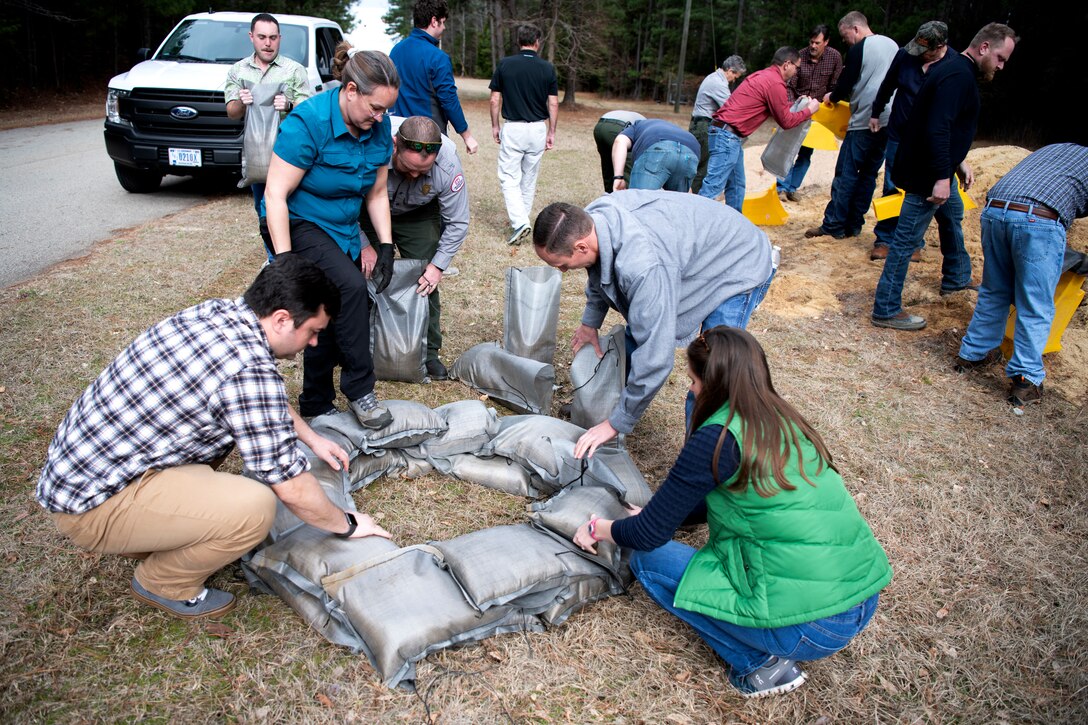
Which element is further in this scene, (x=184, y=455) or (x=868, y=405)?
(x=868, y=405)

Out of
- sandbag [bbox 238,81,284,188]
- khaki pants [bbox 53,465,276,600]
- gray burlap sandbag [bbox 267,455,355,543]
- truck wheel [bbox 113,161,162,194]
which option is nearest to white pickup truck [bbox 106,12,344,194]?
truck wheel [bbox 113,161,162,194]

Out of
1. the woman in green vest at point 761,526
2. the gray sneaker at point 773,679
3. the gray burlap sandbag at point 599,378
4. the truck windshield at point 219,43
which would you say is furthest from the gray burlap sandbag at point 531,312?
the truck windshield at point 219,43

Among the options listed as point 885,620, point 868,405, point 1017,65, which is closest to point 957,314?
point 868,405

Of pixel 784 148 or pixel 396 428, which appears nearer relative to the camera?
pixel 396 428

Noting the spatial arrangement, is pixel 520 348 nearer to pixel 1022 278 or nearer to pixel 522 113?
pixel 1022 278

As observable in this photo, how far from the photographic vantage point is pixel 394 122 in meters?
3.57

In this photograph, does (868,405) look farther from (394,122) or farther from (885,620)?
(394,122)

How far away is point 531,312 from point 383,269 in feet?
2.74

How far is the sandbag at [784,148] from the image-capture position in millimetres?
6488

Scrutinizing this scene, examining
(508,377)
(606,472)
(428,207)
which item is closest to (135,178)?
(428,207)

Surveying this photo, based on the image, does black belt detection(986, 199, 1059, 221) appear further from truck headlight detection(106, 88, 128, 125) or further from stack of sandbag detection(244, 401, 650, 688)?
truck headlight detection(106, 88, 128, 125)

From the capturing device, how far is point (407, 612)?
203 cm

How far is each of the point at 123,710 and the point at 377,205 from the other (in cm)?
224

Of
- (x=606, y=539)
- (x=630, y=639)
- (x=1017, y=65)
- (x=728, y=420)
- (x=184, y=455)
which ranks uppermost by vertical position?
(x=1017, y=65)
